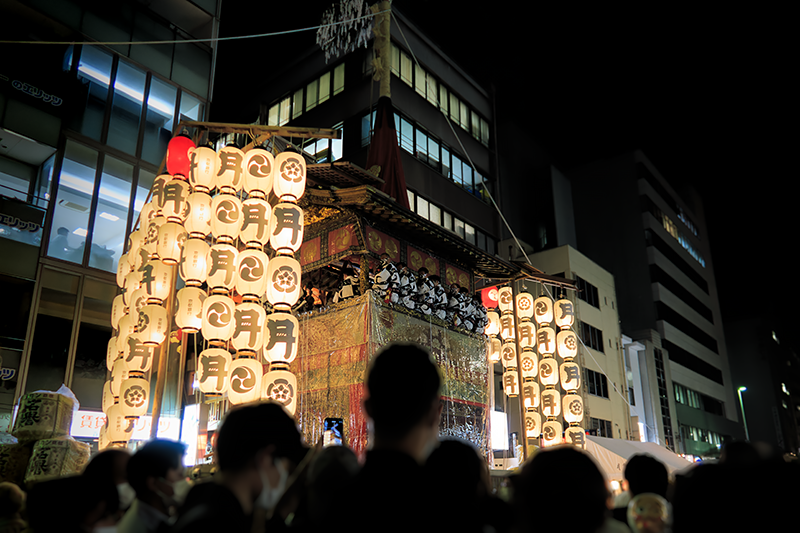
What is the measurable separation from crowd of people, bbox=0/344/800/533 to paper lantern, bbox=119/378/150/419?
6.34 metres

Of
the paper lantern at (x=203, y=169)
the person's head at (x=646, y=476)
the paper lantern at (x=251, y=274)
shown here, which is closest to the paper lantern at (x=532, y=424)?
the paper lantern at (x=251, y=274)

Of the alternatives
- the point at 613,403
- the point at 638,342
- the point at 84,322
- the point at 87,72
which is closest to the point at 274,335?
the point at 84,322

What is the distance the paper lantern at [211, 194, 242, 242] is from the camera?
9031 millimetres

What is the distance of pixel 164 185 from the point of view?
9617 millimetres

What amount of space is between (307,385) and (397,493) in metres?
10.3

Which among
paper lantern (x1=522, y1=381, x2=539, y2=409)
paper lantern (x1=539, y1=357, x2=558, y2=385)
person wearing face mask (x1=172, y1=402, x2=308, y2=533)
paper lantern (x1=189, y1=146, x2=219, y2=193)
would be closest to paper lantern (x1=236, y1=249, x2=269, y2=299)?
paper lantern (x1=189, y1=146, x2=219, y2=193)

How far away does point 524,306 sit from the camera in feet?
48.9

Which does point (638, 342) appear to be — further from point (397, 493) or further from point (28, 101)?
point (397, 493)

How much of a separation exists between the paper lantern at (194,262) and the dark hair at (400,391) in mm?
7761

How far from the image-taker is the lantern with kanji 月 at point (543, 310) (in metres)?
15.3

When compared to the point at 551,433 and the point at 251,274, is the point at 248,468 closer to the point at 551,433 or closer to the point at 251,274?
the point at 251,274

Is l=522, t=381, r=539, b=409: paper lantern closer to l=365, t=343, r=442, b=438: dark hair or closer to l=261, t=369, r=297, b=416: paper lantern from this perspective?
l=261, t=369, r=297, b=416: paper lantern

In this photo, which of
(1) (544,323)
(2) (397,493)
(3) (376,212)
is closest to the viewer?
(2) (397,493)

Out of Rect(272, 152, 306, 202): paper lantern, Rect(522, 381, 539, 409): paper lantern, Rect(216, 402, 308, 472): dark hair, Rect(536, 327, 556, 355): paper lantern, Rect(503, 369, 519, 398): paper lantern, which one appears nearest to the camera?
Rect(216, 402, 308, 472): dark hair
